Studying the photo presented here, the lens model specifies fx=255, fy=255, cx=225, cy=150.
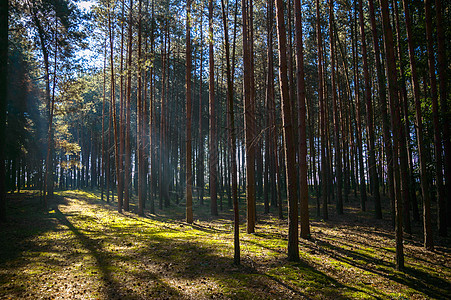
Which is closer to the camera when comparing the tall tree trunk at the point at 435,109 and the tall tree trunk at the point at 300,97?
the tall tree trunk at the point at 300,97

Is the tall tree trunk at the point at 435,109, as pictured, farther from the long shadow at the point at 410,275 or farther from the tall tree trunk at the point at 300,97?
the tall tree trunk at the point at 300,97

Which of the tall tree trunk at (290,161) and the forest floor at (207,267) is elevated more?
the tall tree trunk at (290,161)

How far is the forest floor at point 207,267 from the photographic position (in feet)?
16.2

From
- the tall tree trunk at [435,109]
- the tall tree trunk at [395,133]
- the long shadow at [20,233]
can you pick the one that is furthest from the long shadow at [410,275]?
the long shadow at [20,233]

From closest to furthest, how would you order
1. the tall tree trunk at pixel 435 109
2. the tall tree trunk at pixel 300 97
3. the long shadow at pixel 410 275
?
1. the long shadow at pixel 410 275
2. the tall tree trunk at pixel 300 97
3. the tall tree trunk at pixel 435 109

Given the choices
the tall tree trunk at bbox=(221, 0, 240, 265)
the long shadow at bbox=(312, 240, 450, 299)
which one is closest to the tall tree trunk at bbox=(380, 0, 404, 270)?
→ the long shadow at bbox=(312, 240, 450, 299)

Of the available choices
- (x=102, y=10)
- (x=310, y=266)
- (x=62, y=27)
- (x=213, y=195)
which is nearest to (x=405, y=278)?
(x=310, y=266)

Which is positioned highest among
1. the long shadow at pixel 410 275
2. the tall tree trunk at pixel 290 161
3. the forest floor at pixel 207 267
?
the tall tree trunk at pixel 290 161

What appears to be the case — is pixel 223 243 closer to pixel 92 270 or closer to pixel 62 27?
pixel 92 270

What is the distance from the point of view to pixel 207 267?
247 inches

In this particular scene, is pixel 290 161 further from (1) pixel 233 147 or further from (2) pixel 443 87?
(2) pixel 443 87

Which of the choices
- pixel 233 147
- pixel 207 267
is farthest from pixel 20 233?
pixel 233 147

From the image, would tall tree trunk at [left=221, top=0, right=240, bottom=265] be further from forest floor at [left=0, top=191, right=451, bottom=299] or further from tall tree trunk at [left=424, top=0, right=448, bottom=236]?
tall tree trunk at [left=424, top=0, right=448, bottom=236]

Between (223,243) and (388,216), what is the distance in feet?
37.0
